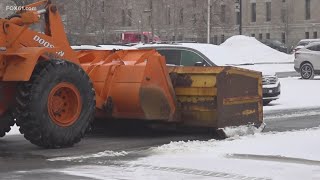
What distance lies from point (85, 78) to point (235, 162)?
3.12 metres

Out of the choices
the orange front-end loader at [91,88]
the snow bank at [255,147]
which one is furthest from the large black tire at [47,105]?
the snow bank at [255,147]

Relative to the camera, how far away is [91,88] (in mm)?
11398

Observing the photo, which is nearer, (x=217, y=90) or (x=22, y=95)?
(x=22, y=95)

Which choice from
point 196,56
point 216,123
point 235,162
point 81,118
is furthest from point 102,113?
point 196,56

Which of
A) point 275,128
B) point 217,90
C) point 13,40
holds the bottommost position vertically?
point 275,128

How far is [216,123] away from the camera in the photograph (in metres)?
12.3

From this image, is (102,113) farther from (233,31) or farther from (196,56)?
(233,31)

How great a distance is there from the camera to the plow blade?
1226 centimetres

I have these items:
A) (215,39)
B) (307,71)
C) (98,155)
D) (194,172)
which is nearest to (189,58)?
(98,155)

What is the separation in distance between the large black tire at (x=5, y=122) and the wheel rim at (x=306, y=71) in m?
21.2

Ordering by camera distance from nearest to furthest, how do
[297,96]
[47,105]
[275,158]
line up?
[275,158] < [47,105] < [297,96]

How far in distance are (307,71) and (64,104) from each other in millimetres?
21722

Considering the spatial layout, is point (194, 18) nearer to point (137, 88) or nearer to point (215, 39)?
point (215, 39)

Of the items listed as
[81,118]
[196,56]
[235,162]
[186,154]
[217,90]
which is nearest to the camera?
[235,162]
